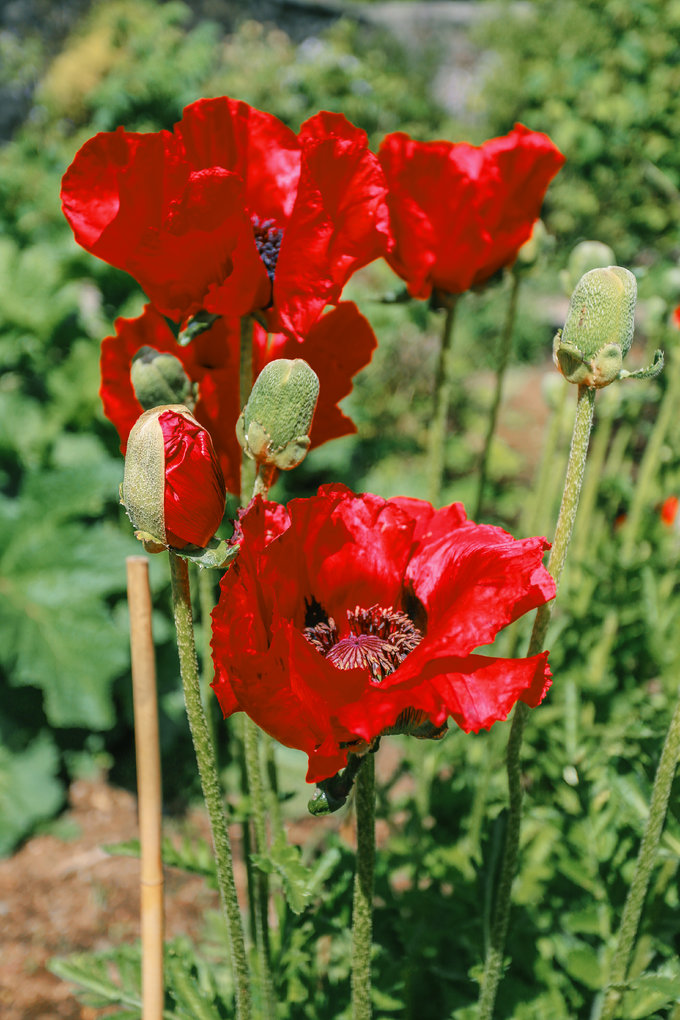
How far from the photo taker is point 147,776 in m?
0.71

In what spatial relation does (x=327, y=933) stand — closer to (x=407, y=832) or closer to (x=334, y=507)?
(x=407, y=832)

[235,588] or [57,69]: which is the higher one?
[57,69]

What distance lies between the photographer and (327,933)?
1.06 metres

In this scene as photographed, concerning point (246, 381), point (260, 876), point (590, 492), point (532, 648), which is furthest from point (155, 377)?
point (590, 492)

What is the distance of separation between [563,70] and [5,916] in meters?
3.96

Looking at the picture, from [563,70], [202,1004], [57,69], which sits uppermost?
[57,69]

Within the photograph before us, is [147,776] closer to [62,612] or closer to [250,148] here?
[250,148]

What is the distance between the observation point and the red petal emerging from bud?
1.96ft

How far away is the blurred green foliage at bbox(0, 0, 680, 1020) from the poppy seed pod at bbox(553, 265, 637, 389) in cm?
45

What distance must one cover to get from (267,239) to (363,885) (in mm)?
611

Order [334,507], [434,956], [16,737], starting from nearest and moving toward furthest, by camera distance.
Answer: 1. [334,507]
2. [434,956]
3. [16,737]

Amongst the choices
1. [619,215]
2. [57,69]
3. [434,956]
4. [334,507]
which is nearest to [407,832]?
[434,956]

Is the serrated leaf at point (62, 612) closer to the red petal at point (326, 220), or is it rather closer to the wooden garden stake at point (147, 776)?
the wooden garden stake at point (147, 776)

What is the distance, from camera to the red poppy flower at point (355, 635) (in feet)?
1.86
